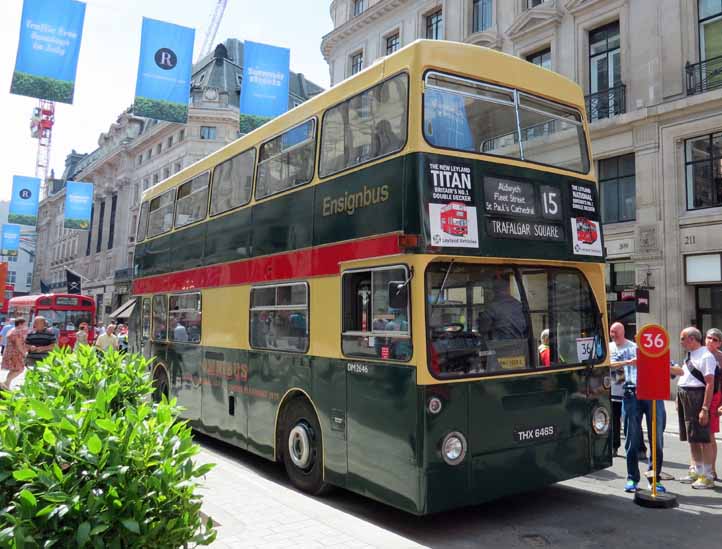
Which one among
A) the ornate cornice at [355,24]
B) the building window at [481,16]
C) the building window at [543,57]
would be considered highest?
the ornate cornice at [355,24]

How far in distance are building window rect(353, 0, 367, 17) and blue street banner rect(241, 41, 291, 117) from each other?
Result: 48.5 ft

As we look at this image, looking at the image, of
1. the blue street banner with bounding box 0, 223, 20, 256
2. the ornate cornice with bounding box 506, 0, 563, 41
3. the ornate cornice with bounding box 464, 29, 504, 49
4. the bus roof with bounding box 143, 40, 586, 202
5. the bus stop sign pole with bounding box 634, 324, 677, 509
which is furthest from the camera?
the blue street banner with bounding box 0, 223, 20, 256

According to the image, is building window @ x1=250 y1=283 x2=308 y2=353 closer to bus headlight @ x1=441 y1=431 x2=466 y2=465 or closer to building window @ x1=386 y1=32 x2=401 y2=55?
bus headlight @ x1=441 y1=431 x2=466 y2=465

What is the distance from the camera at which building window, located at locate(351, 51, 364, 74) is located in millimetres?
29812

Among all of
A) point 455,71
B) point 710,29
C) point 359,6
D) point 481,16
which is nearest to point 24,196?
point 359,6

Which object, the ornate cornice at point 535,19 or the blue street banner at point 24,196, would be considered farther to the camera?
the blue street banner at point 24,196

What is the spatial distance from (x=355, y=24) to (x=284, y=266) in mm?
25108

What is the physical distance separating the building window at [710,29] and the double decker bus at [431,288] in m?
13.1

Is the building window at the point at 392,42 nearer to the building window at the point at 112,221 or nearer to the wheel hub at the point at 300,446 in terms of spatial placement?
the wheel hub at the point at 300,446

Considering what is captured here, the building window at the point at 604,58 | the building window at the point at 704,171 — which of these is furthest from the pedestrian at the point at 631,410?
the building window at the point at 604,58

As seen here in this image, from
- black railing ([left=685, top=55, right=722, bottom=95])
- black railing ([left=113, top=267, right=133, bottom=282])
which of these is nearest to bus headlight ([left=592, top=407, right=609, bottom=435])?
black railing ([left=685, top=55, right=722, bottom=95])

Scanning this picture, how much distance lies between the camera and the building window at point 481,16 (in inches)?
930

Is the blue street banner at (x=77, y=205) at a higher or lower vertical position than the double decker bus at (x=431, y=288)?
higher

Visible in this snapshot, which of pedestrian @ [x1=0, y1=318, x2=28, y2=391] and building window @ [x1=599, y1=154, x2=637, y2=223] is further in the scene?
building window @ [x1=599, y1=154, x2=637, y2=223]
